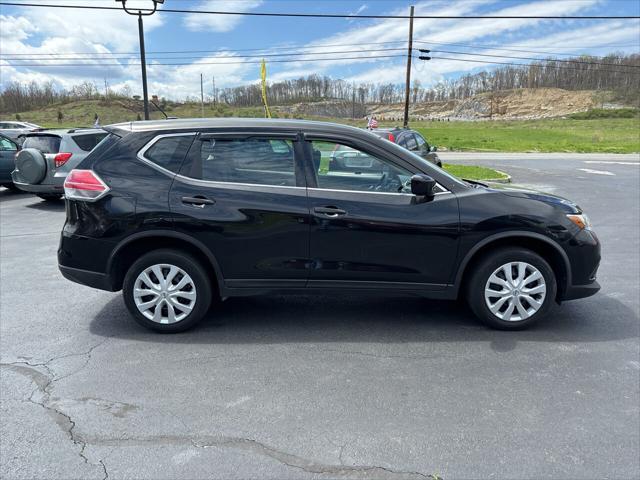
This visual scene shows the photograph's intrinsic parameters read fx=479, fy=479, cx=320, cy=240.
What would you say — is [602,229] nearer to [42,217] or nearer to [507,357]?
[507,357]

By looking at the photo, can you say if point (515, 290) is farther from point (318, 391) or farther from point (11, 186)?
point (11, 186)

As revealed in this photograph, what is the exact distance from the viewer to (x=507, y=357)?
3721 millimetres

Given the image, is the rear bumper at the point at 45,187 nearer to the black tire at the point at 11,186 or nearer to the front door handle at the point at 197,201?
the black tire at the point at 11,186

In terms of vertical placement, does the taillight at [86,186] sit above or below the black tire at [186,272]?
above

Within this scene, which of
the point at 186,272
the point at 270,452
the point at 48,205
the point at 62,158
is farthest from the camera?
the point at 48,205

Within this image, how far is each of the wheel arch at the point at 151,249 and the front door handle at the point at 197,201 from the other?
10.4 inches

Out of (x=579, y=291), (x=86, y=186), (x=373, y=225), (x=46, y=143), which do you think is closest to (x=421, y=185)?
(x=373, y=225)

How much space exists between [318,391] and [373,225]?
1407 mm

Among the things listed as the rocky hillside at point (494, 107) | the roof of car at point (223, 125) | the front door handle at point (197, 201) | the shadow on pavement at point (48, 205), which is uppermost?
the rocky hillside at point (494, 107)

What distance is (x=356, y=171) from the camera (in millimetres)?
4070

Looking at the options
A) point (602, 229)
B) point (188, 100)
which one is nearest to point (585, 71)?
point (188, 100)

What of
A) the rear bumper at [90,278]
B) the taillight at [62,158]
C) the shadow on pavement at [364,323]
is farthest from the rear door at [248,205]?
the taillight at [62,158]

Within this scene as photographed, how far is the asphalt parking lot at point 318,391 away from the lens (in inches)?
100

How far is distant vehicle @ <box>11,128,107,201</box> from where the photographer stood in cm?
992
